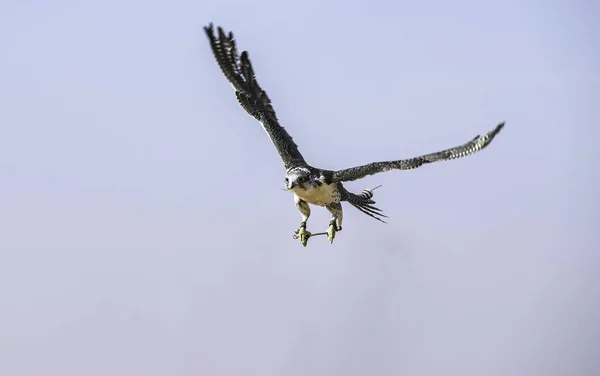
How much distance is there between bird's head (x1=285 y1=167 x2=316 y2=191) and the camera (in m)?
37.8

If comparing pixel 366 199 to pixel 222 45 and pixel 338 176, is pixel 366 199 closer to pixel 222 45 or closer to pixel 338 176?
pixel 338 176

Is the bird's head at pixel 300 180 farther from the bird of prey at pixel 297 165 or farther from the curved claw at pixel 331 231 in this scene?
the curved claw at pixel 331 231

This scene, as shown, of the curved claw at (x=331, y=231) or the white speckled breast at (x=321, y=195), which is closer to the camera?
the white speckled breast at (x=321, y=195)

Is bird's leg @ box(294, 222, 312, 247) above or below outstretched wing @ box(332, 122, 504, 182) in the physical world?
below

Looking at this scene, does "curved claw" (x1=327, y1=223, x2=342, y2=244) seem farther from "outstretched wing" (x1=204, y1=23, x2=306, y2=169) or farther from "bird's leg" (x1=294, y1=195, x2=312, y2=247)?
"outstretched wing" (x1=204, y1=23, x2=306, y2=169)

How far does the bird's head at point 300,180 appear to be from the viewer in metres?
37.8

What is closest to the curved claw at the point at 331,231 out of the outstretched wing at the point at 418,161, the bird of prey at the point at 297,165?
the bird of prey at the point at 297,165

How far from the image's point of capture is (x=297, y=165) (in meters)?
39.1

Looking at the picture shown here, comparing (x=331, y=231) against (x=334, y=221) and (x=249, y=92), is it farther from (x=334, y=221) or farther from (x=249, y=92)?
(x=249, y=92)

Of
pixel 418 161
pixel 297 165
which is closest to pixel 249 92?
pixel 297 165

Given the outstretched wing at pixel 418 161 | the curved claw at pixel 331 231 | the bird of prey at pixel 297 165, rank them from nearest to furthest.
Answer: the outstretched wing at pixel 418 161 < the bird of prey at pixel 297 165 < the curved claw at pixel 331 231

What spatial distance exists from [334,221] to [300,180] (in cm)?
319

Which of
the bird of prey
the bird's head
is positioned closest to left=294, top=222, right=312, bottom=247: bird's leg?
the bird of prey

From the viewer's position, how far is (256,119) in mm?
41219
